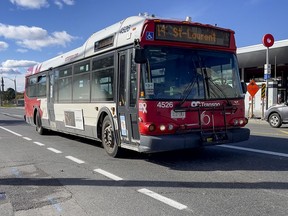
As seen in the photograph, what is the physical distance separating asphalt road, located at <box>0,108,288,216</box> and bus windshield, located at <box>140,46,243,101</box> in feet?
5.01

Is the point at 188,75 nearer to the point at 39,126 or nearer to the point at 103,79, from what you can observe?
the point at 103,79

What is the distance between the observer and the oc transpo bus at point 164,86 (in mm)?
7012

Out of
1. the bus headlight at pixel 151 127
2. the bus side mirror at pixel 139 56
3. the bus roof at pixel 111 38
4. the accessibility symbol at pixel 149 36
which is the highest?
the bus roof at pixel 111 38

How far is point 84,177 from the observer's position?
6.67 m

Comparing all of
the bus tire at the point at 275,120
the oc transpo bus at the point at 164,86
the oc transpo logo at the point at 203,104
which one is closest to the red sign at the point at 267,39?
the bus tire at the point at 275,120

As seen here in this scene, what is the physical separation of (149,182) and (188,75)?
250 centimetres

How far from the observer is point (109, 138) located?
28.3ft

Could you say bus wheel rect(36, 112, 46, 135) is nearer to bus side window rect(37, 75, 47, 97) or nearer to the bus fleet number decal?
bus side window rect(37, 75, 47, 97)

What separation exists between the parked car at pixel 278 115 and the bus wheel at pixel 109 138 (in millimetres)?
9941

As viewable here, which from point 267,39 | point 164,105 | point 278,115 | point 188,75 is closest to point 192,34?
point 188,75

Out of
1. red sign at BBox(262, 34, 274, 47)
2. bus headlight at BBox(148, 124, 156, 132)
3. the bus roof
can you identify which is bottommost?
bus headlight at BBox(148, 124, 156, 132)

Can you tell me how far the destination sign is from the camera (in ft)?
23.8

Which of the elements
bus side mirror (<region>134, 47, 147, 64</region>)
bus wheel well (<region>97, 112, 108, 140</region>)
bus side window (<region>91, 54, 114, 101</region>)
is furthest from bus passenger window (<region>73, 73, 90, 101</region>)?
bus side mirror (<region>134, 47, 147, 64</region>)

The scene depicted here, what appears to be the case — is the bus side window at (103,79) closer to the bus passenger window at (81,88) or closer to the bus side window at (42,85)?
the bus passenger window at (81,88)
